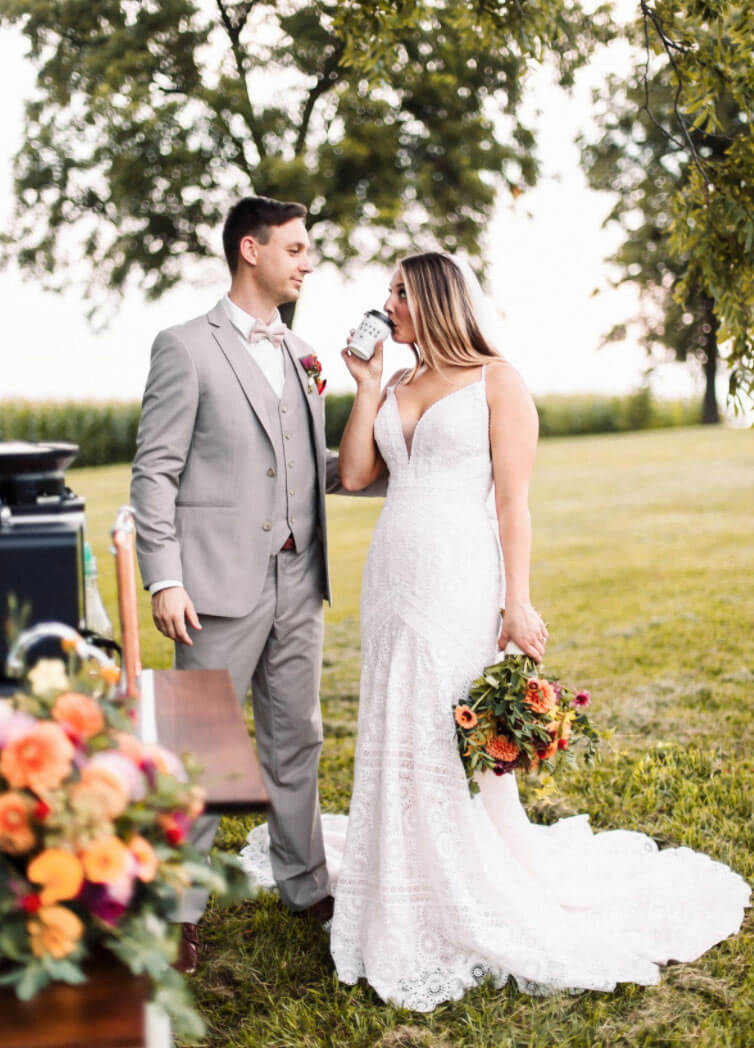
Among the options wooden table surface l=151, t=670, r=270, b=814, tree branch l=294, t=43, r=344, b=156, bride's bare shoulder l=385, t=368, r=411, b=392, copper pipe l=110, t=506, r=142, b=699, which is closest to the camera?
wooden table surface l=151, t=670, r=270, b=814

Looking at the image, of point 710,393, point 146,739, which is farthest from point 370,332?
point 710,393

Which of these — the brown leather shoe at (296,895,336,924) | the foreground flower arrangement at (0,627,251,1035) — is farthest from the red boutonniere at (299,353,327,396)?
the foreground flower arrangement at (0,627,251,1035)

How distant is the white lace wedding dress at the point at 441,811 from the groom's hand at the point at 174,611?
1.99ft

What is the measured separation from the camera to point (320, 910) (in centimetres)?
361

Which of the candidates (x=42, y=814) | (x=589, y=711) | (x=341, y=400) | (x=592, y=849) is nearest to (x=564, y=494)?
(x=341, y=400)

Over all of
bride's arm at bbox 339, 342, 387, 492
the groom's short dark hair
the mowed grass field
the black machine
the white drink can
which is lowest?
the mowed grass field

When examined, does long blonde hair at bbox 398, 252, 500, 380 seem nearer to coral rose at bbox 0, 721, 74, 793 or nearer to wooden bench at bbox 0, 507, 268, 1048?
wooden bench at bbox 0, 507, 268, 1048

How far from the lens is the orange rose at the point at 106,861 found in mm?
1413

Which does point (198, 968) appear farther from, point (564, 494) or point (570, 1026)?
point (564, 494)

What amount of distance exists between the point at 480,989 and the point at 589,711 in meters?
3.11

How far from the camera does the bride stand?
122 inches

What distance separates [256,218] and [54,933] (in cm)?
243

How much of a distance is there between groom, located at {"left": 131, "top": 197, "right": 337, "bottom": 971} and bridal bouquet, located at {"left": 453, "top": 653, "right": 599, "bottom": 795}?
2.31 ft

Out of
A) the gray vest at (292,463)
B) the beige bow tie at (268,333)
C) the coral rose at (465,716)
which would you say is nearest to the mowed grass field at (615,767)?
the coral rose at (465,716)
